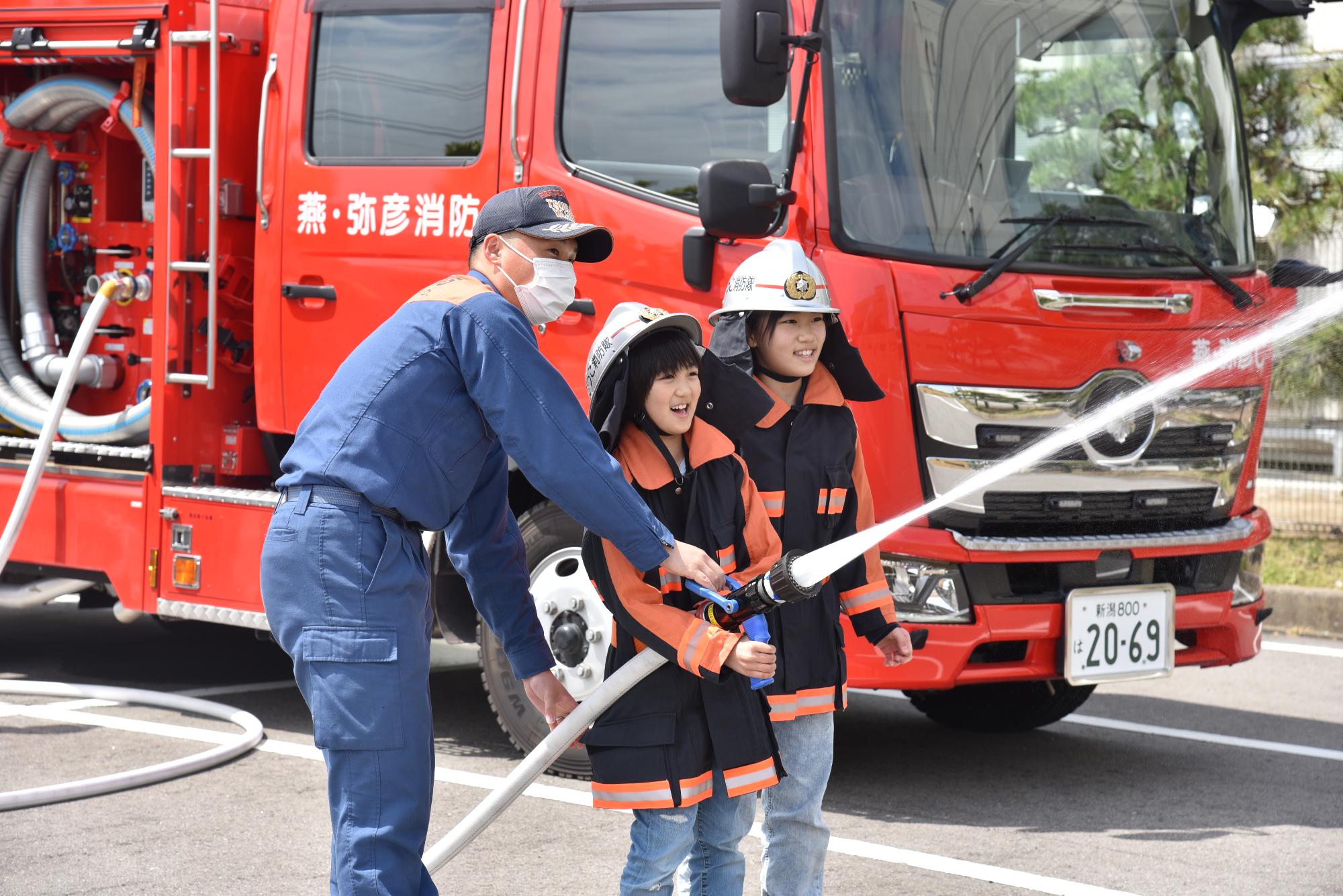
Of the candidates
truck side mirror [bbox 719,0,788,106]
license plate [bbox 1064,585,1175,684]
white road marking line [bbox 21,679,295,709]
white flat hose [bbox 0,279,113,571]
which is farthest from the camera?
white road marking line [bbox 21,679,295,709]

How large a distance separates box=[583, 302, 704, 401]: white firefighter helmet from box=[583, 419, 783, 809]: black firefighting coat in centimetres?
16

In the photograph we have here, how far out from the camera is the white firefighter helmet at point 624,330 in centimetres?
363

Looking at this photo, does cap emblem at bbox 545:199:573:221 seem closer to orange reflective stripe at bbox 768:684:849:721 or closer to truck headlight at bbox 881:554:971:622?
orange reflective stripe at bbox 768:684:849:721

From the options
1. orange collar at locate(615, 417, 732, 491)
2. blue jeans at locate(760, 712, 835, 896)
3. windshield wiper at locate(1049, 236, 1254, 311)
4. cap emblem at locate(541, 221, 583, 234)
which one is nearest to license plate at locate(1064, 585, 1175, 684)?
windshield wiper at locate(1049, 236, 1254, 311)

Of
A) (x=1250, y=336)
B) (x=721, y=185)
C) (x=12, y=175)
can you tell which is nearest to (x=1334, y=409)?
(x=1250, y=336)

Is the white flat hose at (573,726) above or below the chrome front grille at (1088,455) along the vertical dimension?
below

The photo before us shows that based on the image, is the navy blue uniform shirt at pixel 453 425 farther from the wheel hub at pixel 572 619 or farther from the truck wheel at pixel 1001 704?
the truck wheel at pixel 1001 704

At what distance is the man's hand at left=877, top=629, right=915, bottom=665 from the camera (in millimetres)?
4051

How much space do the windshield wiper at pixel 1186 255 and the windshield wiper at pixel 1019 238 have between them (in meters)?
0.08

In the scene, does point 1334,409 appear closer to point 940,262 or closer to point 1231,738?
point 1231,738

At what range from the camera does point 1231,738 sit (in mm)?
6859

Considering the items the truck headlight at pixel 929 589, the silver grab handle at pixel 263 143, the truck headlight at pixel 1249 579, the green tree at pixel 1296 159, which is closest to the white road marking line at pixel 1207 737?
the truck headlight at pixel 1249 579

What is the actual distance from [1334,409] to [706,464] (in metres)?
9.20

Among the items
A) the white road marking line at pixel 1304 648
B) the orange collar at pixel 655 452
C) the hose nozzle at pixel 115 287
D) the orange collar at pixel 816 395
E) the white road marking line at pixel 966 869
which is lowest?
the white road marking line at pixel 1304 648
